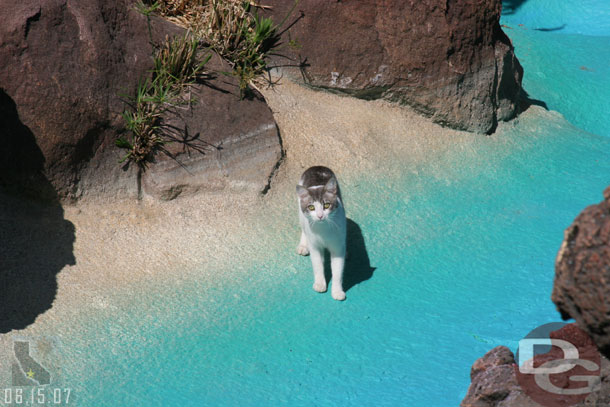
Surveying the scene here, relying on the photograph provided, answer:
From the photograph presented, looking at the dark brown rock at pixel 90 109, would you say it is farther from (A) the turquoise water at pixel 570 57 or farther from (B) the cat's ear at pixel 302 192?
(A) the turquoise water at pixel 570 57

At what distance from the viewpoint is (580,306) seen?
2.23 metres

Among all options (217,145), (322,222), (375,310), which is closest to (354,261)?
(375,310)

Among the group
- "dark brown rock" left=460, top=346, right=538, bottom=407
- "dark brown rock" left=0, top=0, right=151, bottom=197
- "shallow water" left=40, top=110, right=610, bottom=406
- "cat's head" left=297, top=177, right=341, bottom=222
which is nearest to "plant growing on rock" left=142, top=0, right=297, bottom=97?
"dark brown rock" left=0, top=0, right=151, bottom=197

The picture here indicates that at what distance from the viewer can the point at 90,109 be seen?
4582 mm

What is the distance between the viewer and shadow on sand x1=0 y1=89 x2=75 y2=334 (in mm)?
3990

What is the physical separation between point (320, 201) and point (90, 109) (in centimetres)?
200

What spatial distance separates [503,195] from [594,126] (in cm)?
224

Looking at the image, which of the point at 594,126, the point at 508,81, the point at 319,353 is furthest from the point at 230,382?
the point at 594,126

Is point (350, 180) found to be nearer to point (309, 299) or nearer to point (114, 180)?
point (309, 299)

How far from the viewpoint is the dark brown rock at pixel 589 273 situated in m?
2.13

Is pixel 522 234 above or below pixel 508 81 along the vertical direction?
below

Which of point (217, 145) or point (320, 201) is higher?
point (320, 201)

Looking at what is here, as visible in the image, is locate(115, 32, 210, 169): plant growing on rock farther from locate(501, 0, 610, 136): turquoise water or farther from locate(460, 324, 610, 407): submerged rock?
locate(501, 0, 610, 136): turquoise water

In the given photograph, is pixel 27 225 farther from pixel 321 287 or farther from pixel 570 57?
pixel 570 57
